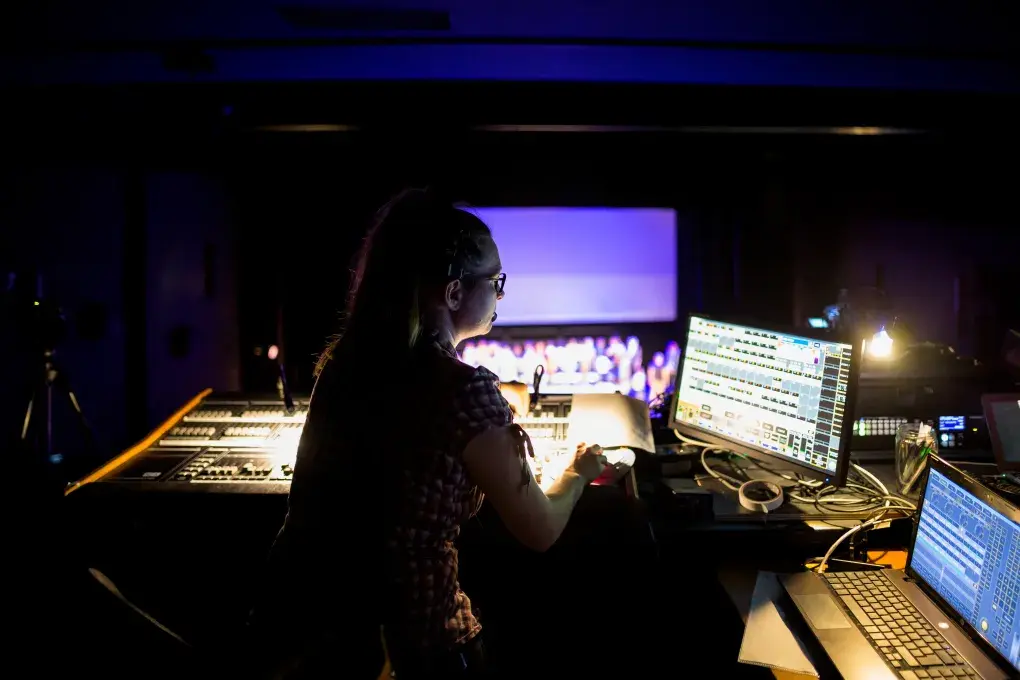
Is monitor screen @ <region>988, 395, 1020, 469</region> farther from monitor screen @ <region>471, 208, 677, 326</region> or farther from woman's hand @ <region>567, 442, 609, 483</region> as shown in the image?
monitor screen @ <region>471, 208, 677, 326</region>

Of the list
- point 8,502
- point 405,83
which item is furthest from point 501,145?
point 8,502

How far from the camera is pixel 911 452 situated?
5.76ft

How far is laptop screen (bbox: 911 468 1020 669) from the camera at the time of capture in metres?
1.06

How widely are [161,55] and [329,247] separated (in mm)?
1682

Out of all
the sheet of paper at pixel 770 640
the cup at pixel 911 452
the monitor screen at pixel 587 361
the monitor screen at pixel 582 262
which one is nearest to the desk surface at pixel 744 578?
the sheet of paper at pixel 770 640

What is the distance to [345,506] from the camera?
42.3 inches

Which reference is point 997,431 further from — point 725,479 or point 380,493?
point 380,493

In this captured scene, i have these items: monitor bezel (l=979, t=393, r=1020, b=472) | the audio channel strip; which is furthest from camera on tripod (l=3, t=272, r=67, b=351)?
monitor bezel (l=979, t=393, r=1020, b=472)

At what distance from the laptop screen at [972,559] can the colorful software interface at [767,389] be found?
0.29 meters

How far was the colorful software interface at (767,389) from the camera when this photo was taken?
162cm

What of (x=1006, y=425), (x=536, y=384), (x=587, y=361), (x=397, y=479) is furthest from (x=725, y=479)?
(x=587, y=361)

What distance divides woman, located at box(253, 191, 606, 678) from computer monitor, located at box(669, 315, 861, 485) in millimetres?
827

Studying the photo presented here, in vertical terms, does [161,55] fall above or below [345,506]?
above

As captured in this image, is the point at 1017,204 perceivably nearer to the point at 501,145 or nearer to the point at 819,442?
the point at 501,145
